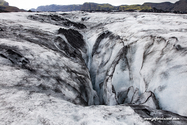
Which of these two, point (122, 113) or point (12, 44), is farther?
point (12, 44)

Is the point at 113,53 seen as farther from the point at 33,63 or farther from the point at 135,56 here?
the point at 33,63

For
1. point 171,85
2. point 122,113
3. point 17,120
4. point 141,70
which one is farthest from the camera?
point 141,70

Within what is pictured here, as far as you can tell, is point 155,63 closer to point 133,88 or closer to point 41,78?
point 133,88

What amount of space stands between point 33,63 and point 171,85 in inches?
187

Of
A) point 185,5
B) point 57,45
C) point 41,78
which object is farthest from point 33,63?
point 185,5

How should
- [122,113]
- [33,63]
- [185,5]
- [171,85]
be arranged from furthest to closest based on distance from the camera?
[185,5]
[33,63]
[171,85]
[122,113]

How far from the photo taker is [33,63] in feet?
12.6

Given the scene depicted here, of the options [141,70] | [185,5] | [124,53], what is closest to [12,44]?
[124,53]

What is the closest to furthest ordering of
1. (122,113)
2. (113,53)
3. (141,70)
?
(122,113)
(141,70)
(113,53)

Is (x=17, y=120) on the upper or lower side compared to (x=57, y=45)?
lower

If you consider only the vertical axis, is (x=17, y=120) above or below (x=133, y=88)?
above

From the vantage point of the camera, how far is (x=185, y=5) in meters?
55.2

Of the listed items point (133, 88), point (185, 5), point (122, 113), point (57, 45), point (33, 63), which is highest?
point (185, 5)

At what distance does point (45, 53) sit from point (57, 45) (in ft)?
6.40
